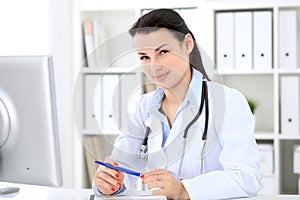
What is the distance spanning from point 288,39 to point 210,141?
1775 millimetres

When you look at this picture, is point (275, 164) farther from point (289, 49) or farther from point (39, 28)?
point (39, 28)

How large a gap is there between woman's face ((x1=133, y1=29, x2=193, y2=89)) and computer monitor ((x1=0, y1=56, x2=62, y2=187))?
27cm

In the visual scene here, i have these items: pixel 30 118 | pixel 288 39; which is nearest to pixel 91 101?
pixel 30 118

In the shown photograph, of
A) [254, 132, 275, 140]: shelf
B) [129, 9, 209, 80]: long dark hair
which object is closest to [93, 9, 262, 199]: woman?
[129, 9, 209, 80]: long dark hair

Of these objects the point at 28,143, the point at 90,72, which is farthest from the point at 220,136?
the point at 28,143

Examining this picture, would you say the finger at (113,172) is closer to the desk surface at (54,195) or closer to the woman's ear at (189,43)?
the desk surface at (54,195)

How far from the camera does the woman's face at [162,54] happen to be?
136 cm

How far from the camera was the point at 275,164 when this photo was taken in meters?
3.22

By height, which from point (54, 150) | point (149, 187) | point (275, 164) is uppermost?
point (54, 150)

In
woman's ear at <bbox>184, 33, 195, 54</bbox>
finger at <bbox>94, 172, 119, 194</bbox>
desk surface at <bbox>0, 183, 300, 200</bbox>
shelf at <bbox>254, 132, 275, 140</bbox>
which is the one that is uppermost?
woman's ear at <bbox>184, 33, 195, 54</bbox>

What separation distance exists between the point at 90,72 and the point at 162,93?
276 mm

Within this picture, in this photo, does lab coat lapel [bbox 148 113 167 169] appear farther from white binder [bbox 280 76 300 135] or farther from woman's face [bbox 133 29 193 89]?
white binder [bbox 280 76 300 135]

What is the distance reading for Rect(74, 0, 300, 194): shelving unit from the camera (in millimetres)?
3217

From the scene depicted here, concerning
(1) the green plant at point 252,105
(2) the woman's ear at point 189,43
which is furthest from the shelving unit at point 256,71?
(2) the woman's ear at point 189,43
